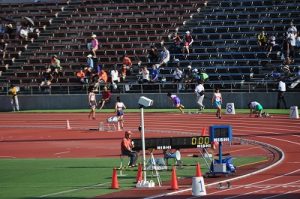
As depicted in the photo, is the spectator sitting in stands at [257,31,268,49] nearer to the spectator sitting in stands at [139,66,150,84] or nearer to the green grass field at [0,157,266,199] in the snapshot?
the spectator sitting in stands at [139,66,150,84]

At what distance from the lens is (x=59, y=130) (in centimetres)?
4250

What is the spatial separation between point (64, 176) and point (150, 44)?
1312 inches

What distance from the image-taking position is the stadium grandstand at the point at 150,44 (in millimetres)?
52719

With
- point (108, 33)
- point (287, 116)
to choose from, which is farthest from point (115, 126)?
point (108, 33)

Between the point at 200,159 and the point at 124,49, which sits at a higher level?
the point at 124,49

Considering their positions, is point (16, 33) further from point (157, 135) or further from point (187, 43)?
point (157, 135)

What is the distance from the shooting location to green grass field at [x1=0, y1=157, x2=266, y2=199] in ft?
72.3

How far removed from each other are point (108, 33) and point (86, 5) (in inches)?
182

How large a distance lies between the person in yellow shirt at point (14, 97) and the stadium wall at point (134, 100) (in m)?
0.39

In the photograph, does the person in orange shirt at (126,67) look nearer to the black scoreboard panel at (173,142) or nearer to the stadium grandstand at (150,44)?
the stadium grandstand at (150,44)

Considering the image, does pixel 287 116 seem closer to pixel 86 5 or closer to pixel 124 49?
pixel 124 49

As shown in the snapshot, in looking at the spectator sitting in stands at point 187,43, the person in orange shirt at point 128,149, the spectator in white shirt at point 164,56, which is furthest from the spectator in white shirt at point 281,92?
the person in orange shirt at point 128,149

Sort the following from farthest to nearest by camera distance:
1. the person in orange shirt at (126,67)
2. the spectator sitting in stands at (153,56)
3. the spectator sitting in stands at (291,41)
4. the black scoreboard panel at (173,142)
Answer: the spectator sitting in stands at (153,56), the person in orange shirt at (126,67), the spectator sitting in stands at (291,41), the black scoreboard panel at (173,142)

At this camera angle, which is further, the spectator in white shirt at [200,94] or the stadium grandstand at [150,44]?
the stadium grandstand at [150,44]
